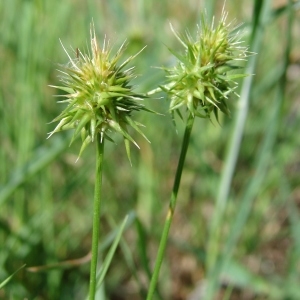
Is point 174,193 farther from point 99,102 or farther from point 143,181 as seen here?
point 143,181

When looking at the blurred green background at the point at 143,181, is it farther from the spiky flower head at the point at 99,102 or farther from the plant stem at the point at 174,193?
the spiky flower head at the point at 99,102

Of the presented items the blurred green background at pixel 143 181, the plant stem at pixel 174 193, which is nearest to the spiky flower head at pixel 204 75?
the plant stem at pixel 174 193

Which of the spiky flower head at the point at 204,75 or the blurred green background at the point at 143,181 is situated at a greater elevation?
the spiky flower head at the point at 204,75

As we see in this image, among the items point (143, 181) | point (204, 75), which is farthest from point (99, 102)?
point (143, 181)

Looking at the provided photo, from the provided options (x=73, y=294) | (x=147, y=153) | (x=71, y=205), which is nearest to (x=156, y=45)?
(x=147, y=153)

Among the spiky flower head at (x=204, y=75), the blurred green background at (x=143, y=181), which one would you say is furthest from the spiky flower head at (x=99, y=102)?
the blurred green background at (x=143, y=181)

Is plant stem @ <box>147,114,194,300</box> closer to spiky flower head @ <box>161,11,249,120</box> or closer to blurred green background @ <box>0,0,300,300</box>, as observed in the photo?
spiky flower head @ <box>161,11,249,120</box>

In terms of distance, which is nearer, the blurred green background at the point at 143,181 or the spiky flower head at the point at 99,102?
the spiky flower head at the point at 99,102

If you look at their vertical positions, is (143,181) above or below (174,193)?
below
